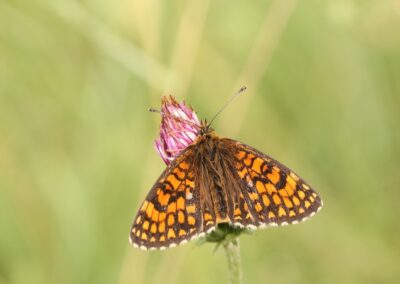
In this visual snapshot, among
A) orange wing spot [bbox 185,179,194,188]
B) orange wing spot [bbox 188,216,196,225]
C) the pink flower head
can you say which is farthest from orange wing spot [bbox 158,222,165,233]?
the pink flower head

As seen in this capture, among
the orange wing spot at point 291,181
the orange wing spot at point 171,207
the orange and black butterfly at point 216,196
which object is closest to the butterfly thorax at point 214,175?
the orange and black butterfly at point 216,196

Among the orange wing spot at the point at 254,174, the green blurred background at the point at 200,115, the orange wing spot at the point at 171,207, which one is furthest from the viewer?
the green blurred background at the point at 200,115

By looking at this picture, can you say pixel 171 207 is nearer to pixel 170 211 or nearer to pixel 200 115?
pixel 170 211

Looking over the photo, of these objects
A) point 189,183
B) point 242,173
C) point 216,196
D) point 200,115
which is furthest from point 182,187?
point 200,115

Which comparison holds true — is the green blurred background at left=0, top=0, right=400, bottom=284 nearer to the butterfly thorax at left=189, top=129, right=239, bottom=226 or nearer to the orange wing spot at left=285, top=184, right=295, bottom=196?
the butterfly thorax at left=189, top=129, right=239, bottom=226

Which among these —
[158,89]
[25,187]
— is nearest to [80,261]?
[25,187]

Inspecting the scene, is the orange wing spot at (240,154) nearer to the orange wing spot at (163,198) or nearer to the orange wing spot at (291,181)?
the orange wing spot at (291,181)

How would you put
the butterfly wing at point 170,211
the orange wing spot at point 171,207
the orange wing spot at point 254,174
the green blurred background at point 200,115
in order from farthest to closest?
the green blurred background at point 200,115 < the orange wing spot at point 254,174 < the orange wing spot at point 171,207 < the butterfly wing at point 170,211
